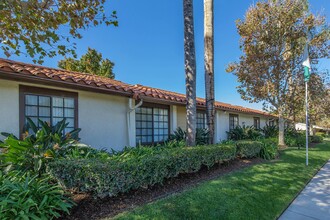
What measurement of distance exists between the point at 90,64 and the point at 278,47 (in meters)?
20.4

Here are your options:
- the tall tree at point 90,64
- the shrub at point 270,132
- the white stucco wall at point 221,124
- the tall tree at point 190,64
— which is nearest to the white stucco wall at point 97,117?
the tall tree at point 190,64

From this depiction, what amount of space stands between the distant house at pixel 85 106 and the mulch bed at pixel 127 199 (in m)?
3.11

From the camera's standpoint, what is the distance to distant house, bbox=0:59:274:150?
5.58 m

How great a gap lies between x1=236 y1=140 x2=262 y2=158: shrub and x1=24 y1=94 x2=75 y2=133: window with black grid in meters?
6.26

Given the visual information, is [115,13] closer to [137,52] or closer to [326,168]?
[326,168]

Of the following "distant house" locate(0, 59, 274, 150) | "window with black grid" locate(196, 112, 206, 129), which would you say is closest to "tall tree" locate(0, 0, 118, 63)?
"distant house" locate(0, 59, 274, 150)

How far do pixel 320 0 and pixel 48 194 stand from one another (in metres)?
16.4

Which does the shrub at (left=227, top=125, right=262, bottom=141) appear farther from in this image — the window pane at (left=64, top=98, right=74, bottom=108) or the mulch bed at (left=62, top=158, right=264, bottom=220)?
the window pane at (left=64, top=98, right=74, bottom=108)

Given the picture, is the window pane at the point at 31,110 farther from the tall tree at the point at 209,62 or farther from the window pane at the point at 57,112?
the tall tree at the point at 209,62

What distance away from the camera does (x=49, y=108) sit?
647 centimetres

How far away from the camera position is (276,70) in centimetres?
1287

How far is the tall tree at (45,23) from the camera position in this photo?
4.84 m

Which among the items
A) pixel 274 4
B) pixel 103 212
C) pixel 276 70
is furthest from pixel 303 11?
pixel 103 212

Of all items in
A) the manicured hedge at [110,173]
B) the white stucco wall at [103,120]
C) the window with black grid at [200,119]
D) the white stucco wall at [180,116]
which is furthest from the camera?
the window with black grid at [200,119]
